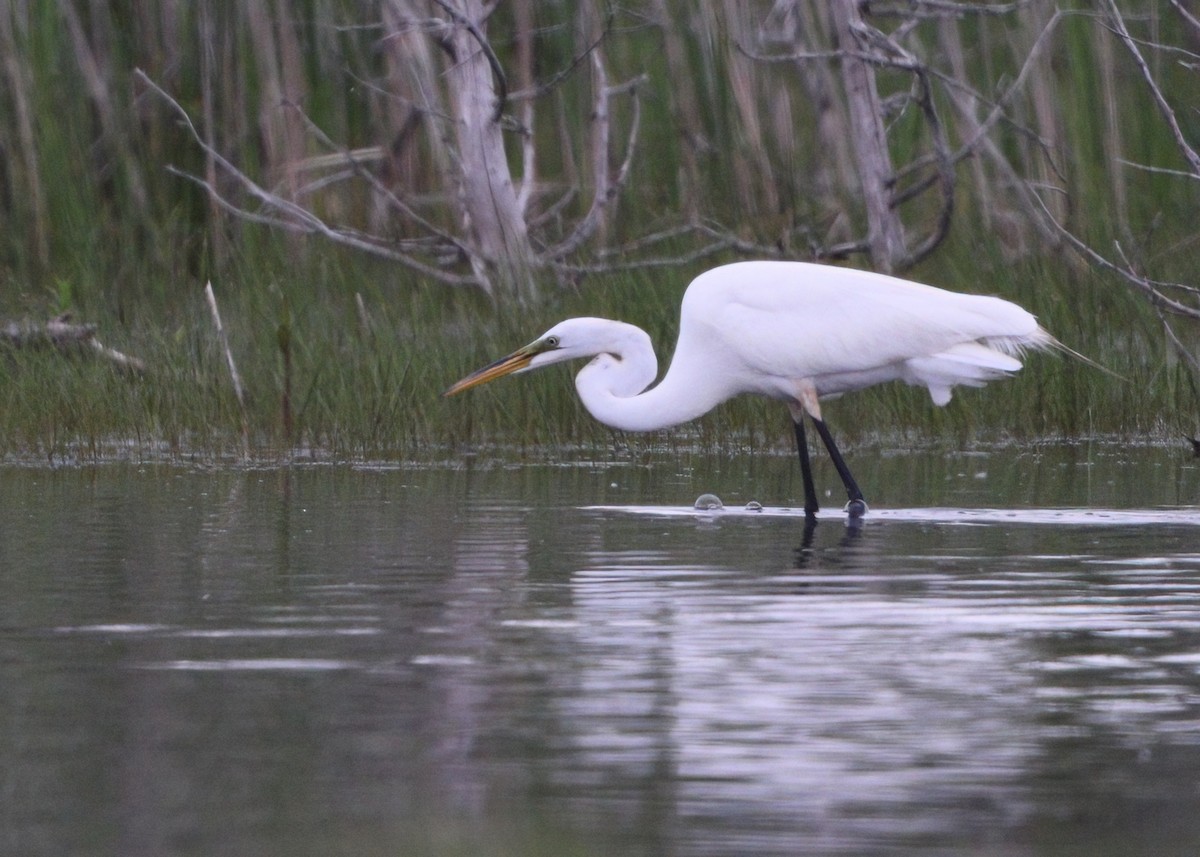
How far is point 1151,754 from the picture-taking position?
3234mm

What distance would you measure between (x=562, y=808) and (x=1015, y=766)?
0.68 m

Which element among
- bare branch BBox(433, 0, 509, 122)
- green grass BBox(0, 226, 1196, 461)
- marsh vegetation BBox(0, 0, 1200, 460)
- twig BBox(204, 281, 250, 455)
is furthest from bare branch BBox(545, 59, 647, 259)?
twig BBox(204, 281, 250, 455)

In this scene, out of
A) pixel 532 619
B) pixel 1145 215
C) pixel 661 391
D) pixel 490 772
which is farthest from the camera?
pixel 1145 215

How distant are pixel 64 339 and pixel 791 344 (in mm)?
3958

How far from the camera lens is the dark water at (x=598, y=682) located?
2.85m

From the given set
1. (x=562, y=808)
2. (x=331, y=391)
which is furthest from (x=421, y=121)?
(x=562, y=808)

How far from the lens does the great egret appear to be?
25.7ft

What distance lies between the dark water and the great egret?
3.41 ft

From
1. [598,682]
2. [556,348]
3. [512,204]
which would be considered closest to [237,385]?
[556,348]

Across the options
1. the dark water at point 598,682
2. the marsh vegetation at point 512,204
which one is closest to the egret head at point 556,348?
the dark water at point 598,682

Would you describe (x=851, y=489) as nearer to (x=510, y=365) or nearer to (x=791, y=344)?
(x=791, y=344)

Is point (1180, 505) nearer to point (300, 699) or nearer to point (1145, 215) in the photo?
point (300, 699)

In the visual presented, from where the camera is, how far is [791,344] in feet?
25.7

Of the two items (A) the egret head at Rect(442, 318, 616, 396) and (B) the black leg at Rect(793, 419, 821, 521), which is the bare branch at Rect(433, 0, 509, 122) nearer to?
(A) the egret head at Rect(442, 318, 616, 396)
